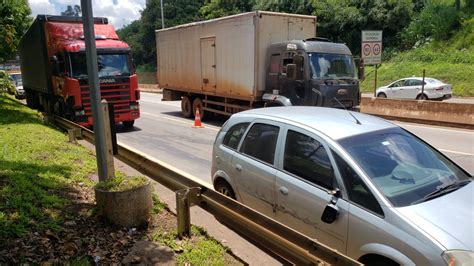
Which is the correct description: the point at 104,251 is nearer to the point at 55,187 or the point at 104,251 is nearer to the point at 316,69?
the point at 55,187

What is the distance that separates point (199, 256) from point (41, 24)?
39.8ft

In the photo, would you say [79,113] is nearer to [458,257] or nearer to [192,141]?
[192,141]

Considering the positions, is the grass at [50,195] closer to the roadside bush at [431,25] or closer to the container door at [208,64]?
the container door at [208,64]

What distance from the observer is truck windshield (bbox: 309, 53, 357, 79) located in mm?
11102

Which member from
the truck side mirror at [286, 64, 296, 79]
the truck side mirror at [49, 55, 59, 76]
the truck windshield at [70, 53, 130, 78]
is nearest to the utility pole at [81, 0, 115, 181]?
the truck side mirror at [286, 64, 296, 79]

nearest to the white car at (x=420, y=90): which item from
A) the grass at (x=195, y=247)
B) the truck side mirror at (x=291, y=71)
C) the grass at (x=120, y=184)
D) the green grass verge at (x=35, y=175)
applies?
the truck side mirror at (x=291, y=71)

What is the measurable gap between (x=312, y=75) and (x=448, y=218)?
8.23 meters

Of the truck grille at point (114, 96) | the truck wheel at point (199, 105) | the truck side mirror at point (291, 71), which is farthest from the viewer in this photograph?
the truck wheel at point (199, 105)

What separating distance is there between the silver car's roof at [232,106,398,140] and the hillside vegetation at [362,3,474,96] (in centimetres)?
2273

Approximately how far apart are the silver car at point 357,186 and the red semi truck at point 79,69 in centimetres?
822

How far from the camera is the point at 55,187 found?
18.4 ft

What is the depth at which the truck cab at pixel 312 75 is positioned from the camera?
36.0 ft

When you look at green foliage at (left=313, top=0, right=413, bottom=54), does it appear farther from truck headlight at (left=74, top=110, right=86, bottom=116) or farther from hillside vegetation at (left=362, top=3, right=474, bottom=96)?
truck headlight at (left=74, top=110, right=86, bottom=116)

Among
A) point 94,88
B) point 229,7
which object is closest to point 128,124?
point 94,88
